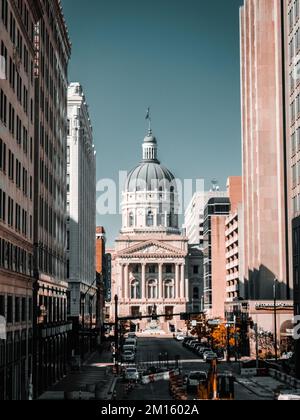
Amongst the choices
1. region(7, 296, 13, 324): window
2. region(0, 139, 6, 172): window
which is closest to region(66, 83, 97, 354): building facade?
region(7, 296, 13, 324): window

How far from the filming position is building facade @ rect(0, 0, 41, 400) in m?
45.5

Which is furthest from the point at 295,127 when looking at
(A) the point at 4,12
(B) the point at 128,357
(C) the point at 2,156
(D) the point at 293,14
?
(B) the point at 128,357

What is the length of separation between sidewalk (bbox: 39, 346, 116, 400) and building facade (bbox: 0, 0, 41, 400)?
11.7ft

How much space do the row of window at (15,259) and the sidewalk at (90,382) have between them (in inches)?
308

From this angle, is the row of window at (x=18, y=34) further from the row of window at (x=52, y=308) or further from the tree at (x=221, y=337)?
the tree at (x=221, y=337)

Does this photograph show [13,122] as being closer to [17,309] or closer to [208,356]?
[17,309]

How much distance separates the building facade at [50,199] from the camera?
2441 inches

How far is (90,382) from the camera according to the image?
72.8m

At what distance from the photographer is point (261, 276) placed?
113 metres

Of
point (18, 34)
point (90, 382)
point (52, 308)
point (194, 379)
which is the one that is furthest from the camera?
point (90, 382)

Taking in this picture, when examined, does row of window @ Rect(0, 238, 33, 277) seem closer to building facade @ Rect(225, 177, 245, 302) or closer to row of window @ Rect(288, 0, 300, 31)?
row of window @ Rect(288, 0, 300, 31)

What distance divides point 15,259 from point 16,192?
4.10 meters
